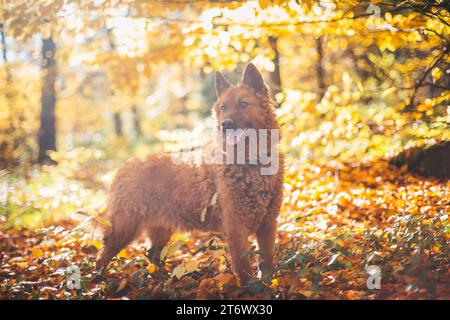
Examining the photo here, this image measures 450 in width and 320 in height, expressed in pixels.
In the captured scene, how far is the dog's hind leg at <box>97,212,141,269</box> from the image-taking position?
14.8 ft

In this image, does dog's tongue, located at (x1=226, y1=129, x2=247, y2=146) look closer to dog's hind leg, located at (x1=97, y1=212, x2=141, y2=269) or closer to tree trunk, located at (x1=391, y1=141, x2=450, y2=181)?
dog's hind leg, located at (x1=97, y1=212, x2=141, y2=269)

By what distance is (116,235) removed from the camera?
452cm

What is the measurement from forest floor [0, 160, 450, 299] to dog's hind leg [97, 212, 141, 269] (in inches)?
4.8

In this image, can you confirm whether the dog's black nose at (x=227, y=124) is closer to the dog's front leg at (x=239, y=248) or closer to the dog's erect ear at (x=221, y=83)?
the dog's erect ear at (x=221, y=83)

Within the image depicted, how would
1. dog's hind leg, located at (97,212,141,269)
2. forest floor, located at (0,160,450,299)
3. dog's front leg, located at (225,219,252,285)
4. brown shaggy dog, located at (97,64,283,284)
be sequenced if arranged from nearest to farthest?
forest floor, located at (0,160,450,299) → dog's front leg, located at (225,219,252,285) → brown shaggy dog, located at (97,64,283,284) → dog's hind leg, located at (97,212,141,269)

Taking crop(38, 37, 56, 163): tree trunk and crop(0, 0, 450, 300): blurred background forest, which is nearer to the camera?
crop(0, 0, 450, 300): blurred background forest

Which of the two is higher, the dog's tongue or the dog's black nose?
the dog's black nose

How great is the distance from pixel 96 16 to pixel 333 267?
4327mm

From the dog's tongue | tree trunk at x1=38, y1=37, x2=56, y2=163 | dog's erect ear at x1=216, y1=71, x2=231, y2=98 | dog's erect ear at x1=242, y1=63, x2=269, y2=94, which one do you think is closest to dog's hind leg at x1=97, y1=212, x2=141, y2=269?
the dog's tongue

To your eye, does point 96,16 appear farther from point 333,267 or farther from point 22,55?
point 22,55

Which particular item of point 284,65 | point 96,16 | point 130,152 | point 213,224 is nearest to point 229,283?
point 213,224

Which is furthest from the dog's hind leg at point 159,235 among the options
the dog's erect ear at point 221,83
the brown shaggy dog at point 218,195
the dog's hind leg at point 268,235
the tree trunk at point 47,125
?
the tree trunk at point 47,125

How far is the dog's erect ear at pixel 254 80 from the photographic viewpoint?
4.14 metres

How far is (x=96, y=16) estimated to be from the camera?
17.2 ft
